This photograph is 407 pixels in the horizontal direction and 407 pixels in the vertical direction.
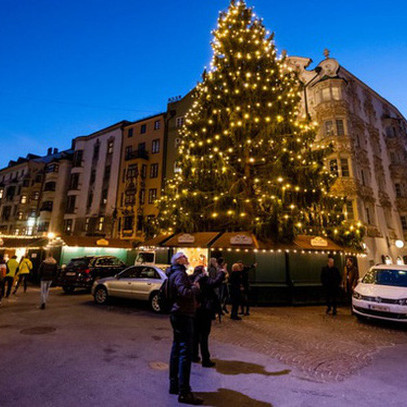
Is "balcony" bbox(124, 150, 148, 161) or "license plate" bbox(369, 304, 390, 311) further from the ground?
"balcony" bbox(124, 150, 148, 161)

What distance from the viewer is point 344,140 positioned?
70.1 ft

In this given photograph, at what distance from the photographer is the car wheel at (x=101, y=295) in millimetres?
11884

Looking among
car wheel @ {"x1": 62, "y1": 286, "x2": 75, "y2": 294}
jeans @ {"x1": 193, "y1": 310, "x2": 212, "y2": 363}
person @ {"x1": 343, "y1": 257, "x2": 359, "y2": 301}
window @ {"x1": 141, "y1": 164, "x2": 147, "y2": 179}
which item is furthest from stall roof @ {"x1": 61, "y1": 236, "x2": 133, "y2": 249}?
jeans @ {"x1": 193, "y1": 310, "x2": 212, "y2": 363}

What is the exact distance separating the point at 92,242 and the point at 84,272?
8236mm

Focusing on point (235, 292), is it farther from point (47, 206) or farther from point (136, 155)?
point (47, 206)

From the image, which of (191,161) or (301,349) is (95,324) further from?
(191,161)

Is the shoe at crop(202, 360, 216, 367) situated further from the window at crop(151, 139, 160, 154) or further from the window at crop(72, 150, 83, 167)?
the window at crop(72, 150, 83, 167)

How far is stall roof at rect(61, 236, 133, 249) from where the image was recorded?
22033 mm

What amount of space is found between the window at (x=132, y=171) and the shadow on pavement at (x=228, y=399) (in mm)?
28229

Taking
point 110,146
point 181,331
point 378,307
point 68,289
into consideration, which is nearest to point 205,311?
point 181,331

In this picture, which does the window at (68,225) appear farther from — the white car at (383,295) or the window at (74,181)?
the white car at (383,295)

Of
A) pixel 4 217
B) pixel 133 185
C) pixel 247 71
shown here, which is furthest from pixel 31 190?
pixel 247 71

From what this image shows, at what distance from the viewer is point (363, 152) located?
23000mm

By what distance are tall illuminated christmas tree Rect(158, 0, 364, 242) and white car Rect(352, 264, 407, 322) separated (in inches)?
152
